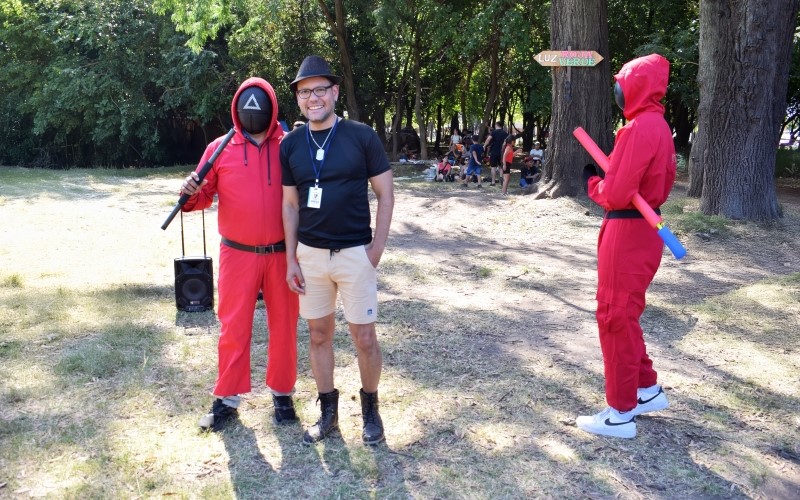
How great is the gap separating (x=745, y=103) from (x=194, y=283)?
26.3 feet

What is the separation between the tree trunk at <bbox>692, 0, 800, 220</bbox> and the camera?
32.3 feet

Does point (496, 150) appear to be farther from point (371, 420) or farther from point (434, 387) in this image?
point (371, 420)

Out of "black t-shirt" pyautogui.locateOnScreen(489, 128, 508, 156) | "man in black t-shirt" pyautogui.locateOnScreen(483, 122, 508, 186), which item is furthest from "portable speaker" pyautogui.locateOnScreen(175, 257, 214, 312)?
"black t-shirt" pyautogui.locateOnScreen(489, 128, 508, 156)

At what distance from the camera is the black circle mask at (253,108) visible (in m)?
3.88

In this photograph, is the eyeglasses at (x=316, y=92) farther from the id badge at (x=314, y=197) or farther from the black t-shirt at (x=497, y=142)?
the black t-shirt at (x=497, y=142)

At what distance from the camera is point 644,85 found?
366 cm

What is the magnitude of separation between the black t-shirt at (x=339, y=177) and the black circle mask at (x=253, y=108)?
0.34 m

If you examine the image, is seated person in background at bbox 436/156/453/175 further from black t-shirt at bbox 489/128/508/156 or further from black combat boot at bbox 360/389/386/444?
black combat boot at bbox 360/389/386/444

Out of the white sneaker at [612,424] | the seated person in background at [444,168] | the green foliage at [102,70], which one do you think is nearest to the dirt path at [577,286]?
the white sneaker at [612,424]

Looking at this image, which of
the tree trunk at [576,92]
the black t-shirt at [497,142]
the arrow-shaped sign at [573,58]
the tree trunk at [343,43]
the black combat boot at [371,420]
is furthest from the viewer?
the tree trunk at [343,43]

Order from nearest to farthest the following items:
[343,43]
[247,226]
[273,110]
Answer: [247,226] < [273,110] < [343,43]

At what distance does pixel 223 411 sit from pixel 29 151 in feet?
86.5

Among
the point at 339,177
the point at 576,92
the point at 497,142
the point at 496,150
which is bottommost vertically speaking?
the point at 339,177

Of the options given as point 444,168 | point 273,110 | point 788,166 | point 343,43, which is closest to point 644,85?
point 273,110
